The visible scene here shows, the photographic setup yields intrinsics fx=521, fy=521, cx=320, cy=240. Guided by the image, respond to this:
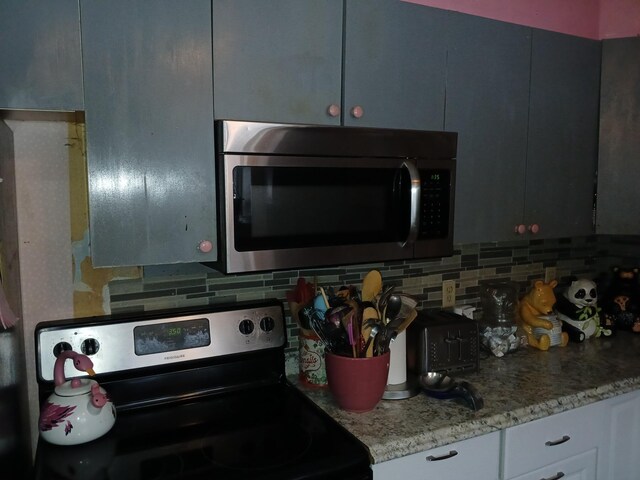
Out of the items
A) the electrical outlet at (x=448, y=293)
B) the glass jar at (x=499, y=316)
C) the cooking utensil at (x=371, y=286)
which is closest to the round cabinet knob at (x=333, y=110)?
the cooking utensil at (x=371, y=286)

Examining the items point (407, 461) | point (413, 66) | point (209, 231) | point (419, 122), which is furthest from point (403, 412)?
point (413, 66)

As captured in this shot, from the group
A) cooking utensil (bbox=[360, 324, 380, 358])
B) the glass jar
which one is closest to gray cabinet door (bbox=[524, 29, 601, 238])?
the glass jar

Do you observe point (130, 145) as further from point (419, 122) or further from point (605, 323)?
point (605, 323)

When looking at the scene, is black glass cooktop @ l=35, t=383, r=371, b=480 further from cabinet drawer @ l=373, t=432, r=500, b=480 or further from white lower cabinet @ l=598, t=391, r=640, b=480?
white lower cabinet @ l=598, t=391, r=640, b=480

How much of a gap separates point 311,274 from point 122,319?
Answer: 0.61m

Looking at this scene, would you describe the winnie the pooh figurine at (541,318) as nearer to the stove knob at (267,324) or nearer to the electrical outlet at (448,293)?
the electrical outlet at (448,293)

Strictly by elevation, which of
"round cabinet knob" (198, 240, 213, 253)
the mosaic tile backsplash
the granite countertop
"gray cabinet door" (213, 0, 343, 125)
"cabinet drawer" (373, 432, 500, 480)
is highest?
"gray cabinet door" (213, 0, 343, 125)

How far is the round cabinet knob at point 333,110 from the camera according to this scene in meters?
1.39

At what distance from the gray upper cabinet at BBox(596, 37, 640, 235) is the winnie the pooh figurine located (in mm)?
309

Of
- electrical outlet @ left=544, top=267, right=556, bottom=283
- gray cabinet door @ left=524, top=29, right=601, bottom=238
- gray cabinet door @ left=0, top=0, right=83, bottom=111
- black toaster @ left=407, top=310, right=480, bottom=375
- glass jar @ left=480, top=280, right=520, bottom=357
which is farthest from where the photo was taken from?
electrical outlet @ left=544, top=267, right=556, bottom=283

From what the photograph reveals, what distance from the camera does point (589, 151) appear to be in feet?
6.24

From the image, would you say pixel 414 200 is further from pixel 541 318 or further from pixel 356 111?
pixel 541 318

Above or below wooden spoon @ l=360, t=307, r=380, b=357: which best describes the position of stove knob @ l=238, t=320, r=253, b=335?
below

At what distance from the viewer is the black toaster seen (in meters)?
1.63
